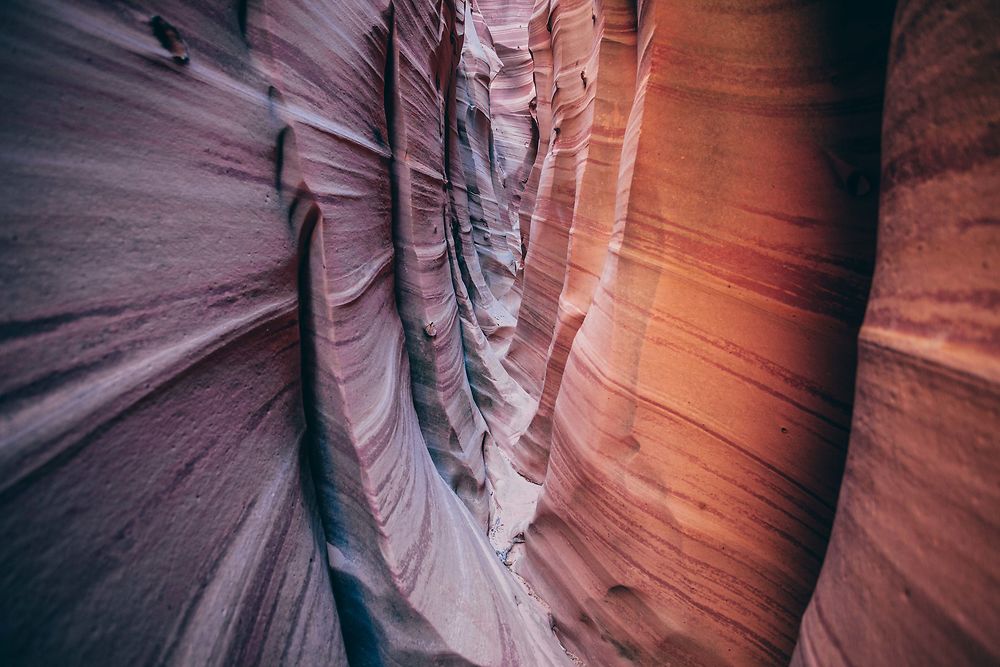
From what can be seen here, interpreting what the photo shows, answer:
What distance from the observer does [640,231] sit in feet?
5.54

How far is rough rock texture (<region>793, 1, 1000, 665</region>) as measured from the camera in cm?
65

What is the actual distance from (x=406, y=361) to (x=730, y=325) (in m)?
1.92

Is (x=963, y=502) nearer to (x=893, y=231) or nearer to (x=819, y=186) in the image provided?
(x=893, y=231)

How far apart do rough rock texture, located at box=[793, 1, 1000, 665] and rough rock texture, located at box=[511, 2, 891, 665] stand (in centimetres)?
39

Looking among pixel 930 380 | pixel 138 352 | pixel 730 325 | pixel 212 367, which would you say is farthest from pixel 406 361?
pixel 930 380

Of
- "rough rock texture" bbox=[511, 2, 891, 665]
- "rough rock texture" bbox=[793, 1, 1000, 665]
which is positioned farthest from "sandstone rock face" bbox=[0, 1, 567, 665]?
"rough rock texture" bbox=[793, 1, 1000, 665]

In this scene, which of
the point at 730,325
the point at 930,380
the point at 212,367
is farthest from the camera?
the point at 730,325

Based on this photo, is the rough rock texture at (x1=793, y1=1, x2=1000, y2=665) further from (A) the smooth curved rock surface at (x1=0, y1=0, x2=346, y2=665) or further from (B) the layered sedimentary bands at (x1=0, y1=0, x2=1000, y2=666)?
(A) the smooth curved rock surface at (x1=0, y1=0, x2=346, y2=665)

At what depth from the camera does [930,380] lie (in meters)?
0.73

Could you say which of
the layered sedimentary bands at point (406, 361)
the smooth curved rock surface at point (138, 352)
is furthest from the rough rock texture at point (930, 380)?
the smooth curved rock surface at point (138, 352)

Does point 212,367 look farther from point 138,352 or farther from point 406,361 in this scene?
point 406,361

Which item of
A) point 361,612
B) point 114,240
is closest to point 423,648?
point 361,612

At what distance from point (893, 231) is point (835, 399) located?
68 centimetres

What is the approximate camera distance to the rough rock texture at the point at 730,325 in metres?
1.25
